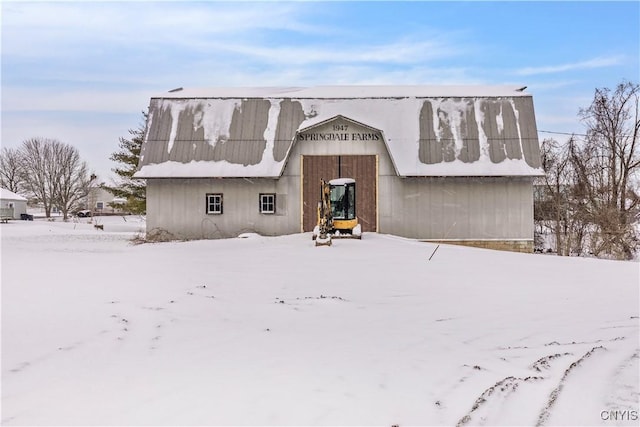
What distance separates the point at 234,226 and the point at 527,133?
13.6 meters

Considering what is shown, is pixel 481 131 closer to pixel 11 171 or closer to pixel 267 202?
pixel 267 202

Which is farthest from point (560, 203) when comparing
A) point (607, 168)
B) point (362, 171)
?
point (362, 171)

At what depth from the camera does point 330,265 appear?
12719 millimetres

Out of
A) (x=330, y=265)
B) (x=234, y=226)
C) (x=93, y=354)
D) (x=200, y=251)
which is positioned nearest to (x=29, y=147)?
(x=234, y=226)

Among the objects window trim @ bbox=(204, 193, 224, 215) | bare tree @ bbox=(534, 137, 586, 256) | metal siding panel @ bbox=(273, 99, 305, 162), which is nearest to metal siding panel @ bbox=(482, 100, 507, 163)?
bare tree @ bbox=(534, 137, 586, 256)

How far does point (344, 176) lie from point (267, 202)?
3.58 metres

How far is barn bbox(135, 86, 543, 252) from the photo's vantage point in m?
21.1

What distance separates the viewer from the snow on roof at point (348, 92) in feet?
75.0

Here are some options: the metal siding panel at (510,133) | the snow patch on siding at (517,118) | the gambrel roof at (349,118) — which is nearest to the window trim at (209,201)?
the gambrel roof at (349,118)

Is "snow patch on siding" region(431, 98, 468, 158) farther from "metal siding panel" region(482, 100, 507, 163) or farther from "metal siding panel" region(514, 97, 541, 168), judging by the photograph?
"metal siding panel" region(514, 97, 541, 168)

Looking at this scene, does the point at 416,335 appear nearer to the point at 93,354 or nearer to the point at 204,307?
the point at 204,307

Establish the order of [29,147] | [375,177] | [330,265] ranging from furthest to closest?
[29,147] → [375,177] → [330,265]

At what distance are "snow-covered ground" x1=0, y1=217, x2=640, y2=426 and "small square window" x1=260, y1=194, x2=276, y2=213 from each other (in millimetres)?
9968

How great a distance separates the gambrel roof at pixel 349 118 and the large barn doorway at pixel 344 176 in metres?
1.20
